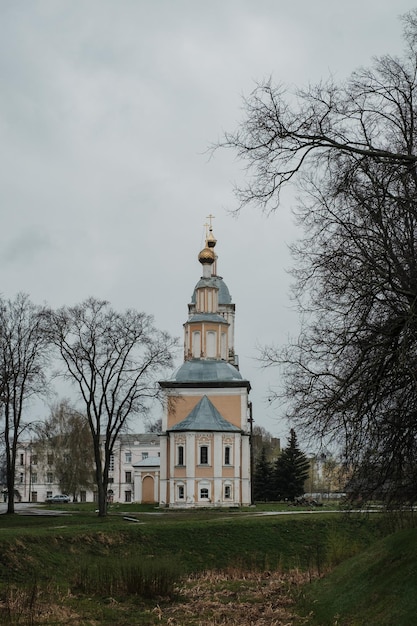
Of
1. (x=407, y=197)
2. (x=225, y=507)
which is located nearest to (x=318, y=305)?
(x=407, y=197)

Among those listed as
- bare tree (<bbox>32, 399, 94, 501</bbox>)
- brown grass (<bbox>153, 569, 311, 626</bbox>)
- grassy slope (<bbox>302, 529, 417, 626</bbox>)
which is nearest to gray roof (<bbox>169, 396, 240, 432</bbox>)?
bare tree (<bbox>32, 399, 94, 501</bbox>)

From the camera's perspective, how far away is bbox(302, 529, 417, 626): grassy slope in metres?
11.3

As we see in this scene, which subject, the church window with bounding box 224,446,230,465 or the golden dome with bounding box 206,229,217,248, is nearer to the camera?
the church window with bounding box 224,446,230,465

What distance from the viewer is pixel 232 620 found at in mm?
14484

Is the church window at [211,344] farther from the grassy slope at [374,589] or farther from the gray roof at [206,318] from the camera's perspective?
the grassy slope at [374,589]

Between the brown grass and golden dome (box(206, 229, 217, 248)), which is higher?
golden dome (box(206, 229, 217, 248))

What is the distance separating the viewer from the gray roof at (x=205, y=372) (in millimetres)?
53969

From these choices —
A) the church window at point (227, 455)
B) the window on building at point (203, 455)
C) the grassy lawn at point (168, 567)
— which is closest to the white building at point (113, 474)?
the window on building at point (203, 455)

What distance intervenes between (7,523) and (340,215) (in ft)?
78.1

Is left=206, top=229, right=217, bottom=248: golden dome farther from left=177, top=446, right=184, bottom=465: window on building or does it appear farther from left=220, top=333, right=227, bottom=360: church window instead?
left=177, top=446, right=184, bottom=465: window on building

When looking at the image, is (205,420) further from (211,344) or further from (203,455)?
(211,344)

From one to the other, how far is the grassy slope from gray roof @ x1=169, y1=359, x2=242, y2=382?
121 ft

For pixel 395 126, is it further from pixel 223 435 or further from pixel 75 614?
pixel 223 435

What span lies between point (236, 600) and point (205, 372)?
37413 mm
